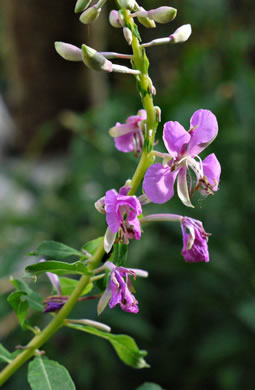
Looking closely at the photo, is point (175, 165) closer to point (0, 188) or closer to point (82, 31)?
point (82, 31)

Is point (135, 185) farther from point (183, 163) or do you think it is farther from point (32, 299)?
point (32, 299)

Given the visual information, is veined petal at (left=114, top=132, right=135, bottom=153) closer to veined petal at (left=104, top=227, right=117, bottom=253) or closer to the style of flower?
the style of flower

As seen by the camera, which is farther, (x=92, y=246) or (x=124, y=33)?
(x=92, y=246)

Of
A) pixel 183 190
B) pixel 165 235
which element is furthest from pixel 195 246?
pixel 165 235

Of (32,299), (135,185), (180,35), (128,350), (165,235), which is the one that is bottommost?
(165,235)

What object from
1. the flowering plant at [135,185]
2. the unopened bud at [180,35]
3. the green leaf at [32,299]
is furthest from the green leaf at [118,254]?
the unopened bud at [180,35]

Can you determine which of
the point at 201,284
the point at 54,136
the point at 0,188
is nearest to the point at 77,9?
the point at 201,284
